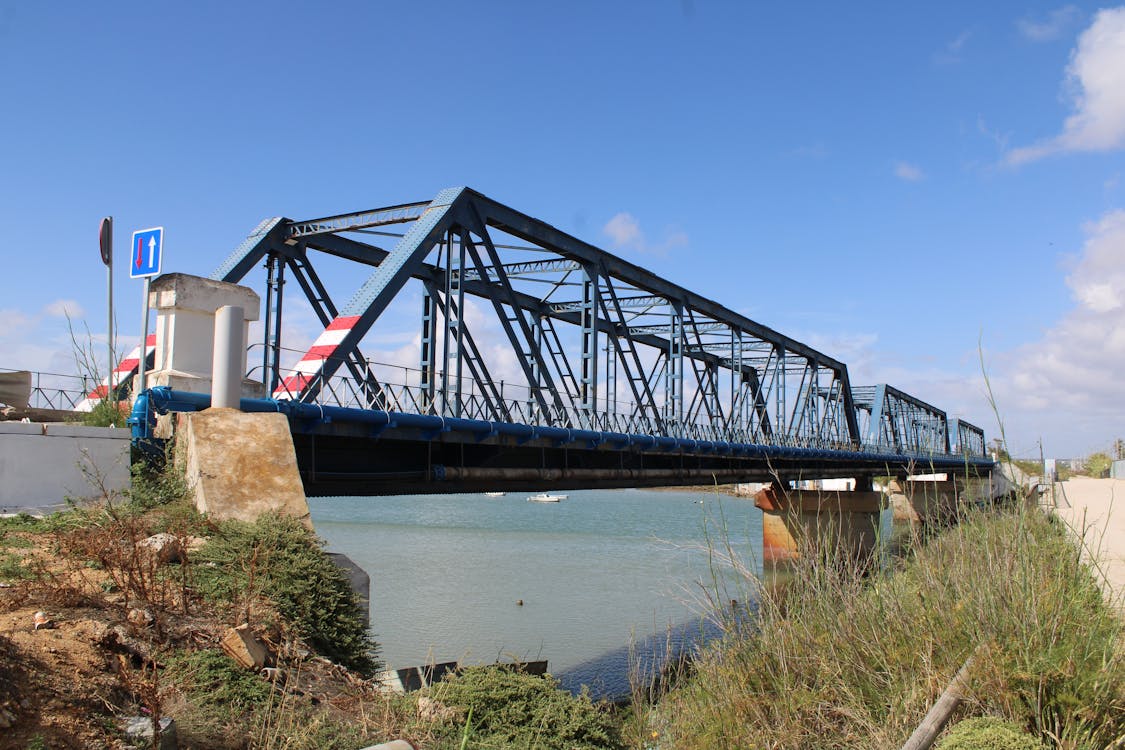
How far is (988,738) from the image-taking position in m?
5.54

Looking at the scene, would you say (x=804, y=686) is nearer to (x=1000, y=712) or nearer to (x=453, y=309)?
(x=1000, y=712)

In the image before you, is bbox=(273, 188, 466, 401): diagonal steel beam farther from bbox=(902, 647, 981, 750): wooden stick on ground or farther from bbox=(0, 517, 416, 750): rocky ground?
bbox=(902, 647, 981, 750): wooden stick on ground

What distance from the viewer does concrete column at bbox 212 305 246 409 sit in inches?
380

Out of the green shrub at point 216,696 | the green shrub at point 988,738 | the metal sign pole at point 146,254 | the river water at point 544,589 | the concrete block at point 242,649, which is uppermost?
the metal sign pole at point 146,254

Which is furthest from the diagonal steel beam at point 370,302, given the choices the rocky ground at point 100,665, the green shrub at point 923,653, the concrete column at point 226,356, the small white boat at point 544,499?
the small white boat at point 544,499

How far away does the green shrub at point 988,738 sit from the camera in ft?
18.0

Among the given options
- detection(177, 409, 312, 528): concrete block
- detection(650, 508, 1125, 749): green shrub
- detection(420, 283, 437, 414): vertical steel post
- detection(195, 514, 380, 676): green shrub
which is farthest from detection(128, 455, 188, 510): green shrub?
detection(420, 283, 437, 414): vertical steel post

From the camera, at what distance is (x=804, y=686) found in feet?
23.3

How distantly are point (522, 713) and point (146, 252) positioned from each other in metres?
7.17

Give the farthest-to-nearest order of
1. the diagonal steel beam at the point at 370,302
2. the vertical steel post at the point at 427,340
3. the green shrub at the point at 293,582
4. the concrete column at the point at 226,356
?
the vertical steel post at the point at 427,340 → the diagonal steel beam at the point at 370,302 → the concrete column at the point at 226,356 → the green shrub at the point at 293,582

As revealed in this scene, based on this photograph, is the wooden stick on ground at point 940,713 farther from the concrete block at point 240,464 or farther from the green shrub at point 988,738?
the concrete block at point 240,464

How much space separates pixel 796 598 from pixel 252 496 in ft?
18.1

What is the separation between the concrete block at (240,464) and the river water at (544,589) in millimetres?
2586

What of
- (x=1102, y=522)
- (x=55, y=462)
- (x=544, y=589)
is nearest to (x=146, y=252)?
(x=55, y=462)
